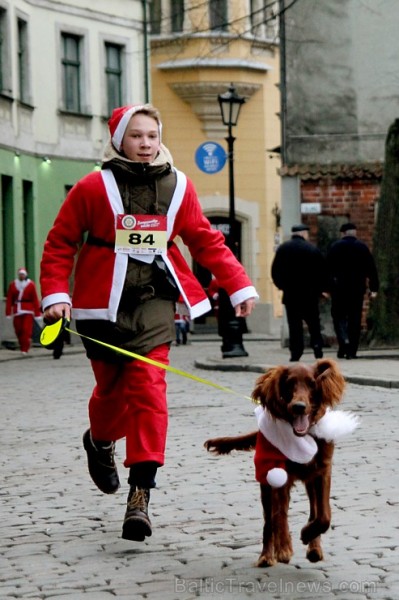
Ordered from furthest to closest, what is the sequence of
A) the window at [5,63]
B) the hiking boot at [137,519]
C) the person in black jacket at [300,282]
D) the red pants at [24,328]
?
the window at [5,63] → the red pants at [24,328] → the person in black jacket at [300,282] → the hiking boot at [137,519]

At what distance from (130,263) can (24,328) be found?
26.3 metres

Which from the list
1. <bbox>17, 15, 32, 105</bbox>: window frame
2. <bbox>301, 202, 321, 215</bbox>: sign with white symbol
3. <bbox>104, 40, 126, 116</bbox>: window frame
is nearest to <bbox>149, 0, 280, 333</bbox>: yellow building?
<bbox>104, 40, 126, 116</bbox>: window frame

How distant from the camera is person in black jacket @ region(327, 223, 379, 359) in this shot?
23188mm

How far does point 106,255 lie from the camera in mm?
7754

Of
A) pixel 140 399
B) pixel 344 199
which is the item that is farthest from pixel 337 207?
pixel 140 399

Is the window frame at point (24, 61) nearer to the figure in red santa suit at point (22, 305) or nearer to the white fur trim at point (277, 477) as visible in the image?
the figure in red santa suit at point (22, 305)

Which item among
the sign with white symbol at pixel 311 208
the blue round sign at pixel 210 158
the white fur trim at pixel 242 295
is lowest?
the sign with white symbol at pixel 311 208

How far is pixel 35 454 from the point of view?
1165 centimetres

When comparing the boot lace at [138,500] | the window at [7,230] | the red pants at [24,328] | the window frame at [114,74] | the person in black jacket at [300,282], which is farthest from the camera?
the window frame at [114,74]

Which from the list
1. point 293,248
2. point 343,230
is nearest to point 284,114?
point 343,230

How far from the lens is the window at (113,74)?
43.2 m

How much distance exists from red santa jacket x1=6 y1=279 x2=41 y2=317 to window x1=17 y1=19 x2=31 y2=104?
6.60 meters

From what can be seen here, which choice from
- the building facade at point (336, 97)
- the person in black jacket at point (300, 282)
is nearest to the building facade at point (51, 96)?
the building facade at point (336, 97)

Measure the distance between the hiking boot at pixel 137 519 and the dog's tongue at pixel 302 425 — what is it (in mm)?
1164
